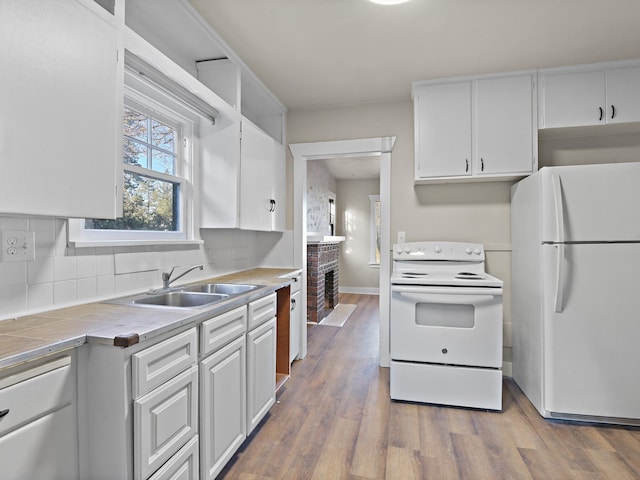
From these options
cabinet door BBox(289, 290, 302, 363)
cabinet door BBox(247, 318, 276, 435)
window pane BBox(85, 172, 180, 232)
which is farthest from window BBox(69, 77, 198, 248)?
cabinet door BBox(289, 290, 302, 363)

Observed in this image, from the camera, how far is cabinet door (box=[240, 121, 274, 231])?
2545 mm

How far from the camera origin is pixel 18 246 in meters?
1.35

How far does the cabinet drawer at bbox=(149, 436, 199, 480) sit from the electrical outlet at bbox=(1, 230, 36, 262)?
951 mm

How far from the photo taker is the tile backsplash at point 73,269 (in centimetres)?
134

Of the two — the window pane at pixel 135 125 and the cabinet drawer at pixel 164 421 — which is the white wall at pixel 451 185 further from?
the cabinet drawer at pixel 164 421

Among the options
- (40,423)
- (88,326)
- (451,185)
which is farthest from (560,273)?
(40,423)

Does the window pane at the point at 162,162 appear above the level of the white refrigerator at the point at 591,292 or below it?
above

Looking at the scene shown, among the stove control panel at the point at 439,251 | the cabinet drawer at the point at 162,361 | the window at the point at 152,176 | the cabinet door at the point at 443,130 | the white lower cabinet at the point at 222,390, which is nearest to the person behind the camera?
the cabinet drawer at the point at 162,361

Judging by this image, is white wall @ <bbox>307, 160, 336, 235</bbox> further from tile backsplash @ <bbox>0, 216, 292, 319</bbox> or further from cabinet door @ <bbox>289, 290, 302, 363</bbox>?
tile backsplash @ <bbox>0, 216, 292, 319</bbox>

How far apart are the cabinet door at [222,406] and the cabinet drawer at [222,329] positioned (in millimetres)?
40

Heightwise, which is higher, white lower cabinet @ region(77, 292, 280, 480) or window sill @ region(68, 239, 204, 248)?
window sill @ region(68, 239, 204, 248)

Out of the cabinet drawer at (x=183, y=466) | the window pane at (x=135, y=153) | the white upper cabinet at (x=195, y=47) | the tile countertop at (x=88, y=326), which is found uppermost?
the white upper cabinet at (x=195, y=47)

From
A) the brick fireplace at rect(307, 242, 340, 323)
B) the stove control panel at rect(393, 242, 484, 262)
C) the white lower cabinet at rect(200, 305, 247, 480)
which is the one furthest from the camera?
the brick fireplace at rect(307, 242, 340, 323)

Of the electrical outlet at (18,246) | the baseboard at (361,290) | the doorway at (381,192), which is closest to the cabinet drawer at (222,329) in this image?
the electrical outlet at (18,246)
